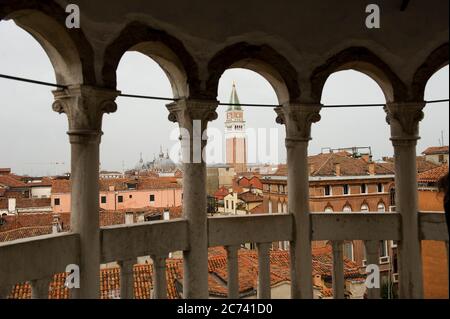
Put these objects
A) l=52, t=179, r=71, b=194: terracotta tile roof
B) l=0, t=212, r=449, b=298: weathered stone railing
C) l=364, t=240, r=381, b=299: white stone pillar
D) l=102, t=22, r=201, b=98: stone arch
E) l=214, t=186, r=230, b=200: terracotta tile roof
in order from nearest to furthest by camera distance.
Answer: l=0, t=212, r=449, b=298: weathered stone railing, l=102, t=22, r=201, b=98: stone arch, l=364, t=240, r=381, b=299: white stone pillar, l=52, t=179, r=71, b=194: terracotta tile roof, l=214, t=186, r=230, b=200: terracotta tile roof

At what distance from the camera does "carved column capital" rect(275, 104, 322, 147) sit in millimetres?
6719

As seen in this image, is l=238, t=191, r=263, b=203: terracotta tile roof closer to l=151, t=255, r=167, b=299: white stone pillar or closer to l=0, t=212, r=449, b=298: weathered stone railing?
l=0, t=212, r=449, b=298: weathered stone railing

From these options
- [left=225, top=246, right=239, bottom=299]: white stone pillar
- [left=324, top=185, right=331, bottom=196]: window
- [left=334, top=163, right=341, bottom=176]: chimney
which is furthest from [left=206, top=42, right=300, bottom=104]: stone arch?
[left=334, top=163, right=341, bottom=176]: chimney

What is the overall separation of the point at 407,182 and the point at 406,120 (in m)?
1.01

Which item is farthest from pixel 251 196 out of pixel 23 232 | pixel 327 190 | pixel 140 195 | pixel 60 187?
pixel 23 232

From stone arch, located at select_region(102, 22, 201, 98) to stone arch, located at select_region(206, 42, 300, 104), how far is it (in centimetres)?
29

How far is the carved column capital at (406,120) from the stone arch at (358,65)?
15 centimetres

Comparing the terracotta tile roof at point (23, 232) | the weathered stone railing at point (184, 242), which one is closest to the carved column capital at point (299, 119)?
the weathered stone railing at point (184, 242)

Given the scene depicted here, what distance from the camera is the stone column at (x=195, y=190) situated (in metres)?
6.09

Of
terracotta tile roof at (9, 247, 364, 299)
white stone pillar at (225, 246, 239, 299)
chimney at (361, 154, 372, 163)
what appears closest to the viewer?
white stone pillar at (225, 246, 239, 299)

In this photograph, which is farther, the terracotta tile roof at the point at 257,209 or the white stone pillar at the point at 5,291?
the terracotta tile roof at the point at 257,209

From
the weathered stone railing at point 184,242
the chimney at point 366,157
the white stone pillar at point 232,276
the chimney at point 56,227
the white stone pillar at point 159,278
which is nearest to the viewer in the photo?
the weathered stone railing at point 184,242

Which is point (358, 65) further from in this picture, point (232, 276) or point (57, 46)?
point (57, 46)

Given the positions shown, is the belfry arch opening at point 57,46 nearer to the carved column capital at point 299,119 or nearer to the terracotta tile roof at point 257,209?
the carved column capital at point 299,119
